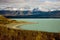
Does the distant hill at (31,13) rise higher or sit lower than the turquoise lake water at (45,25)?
higher

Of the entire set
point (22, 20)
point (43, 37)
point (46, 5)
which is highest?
point (46, 5)

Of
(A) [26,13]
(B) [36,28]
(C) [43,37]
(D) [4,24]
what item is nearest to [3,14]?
(D) [4,24]

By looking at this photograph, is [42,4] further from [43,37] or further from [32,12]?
[43,37]

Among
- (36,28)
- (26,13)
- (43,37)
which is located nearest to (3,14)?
(26,13)

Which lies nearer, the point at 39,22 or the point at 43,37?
the point at 43,37

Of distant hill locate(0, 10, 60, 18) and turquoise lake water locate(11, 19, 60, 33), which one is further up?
distant hill locate(0, 10, 60, 18)

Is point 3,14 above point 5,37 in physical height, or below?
above

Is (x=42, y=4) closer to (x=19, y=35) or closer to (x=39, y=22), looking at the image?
(x=39, y=22)

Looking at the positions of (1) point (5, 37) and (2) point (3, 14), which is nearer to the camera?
(1) point (5, 37)

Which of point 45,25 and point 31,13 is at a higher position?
point 31,13
